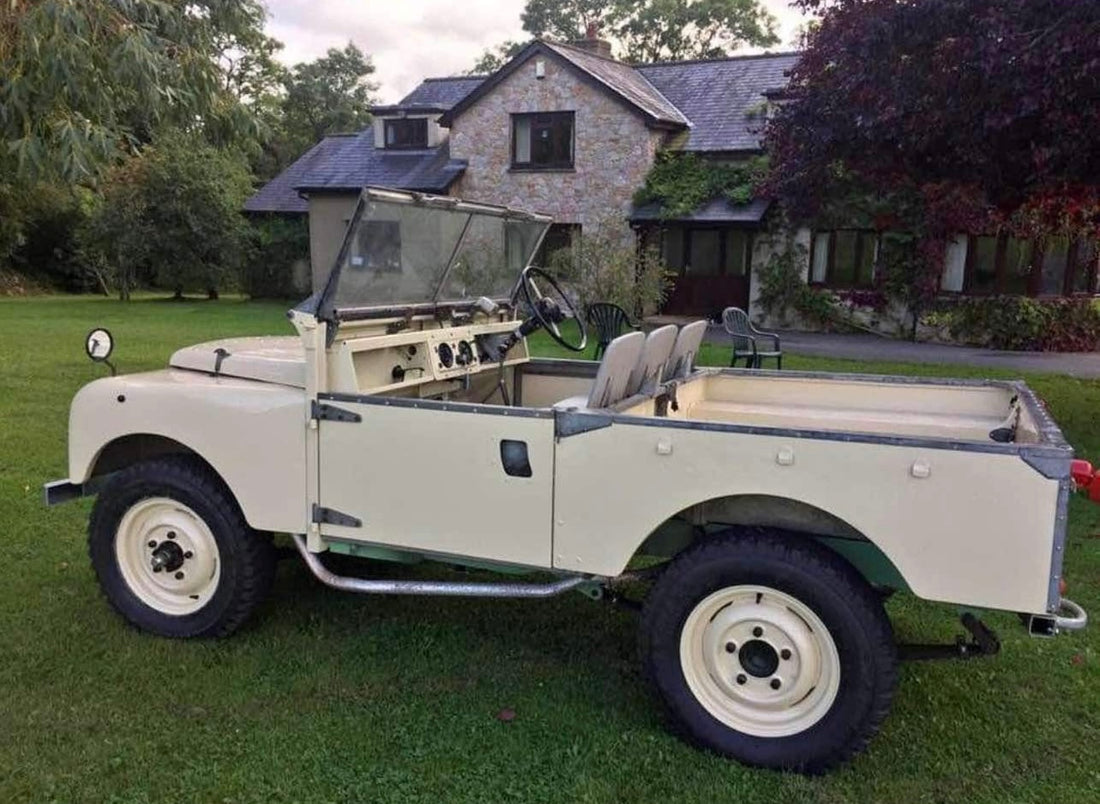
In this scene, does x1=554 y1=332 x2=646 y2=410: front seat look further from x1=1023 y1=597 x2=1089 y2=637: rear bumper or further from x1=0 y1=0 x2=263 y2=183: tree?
x1=0 y1=0 x2=263 y2=183: tree

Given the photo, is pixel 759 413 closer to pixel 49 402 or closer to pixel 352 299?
pixel 352 299

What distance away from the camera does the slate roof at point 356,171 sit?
77.1 feet

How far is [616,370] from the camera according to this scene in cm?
356

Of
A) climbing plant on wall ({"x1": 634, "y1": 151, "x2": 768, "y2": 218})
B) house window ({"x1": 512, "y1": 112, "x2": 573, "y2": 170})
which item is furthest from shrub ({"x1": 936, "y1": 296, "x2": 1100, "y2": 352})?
house window ({"x1": 512, "y1": 112, "x2": 573, "y2": 170})

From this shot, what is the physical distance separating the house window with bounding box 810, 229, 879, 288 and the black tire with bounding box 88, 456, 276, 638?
1781 centimetres

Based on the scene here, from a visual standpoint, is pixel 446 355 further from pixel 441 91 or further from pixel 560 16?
pixel 560 16

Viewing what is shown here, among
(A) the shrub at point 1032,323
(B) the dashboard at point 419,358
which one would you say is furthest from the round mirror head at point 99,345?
(A) the shrub at point 1032,323

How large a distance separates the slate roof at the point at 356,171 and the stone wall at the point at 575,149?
0.84 meters

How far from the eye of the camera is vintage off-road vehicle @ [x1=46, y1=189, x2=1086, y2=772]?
2904 mm

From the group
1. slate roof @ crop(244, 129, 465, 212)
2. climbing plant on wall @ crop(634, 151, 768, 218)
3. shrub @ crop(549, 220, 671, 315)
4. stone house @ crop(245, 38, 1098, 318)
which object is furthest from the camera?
slate roof @ crop(244, 129, 465, 212)

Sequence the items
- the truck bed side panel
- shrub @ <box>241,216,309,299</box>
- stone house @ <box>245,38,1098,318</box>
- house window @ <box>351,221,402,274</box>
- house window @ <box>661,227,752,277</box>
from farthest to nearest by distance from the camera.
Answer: shrub @ <box>241,216,309,299</box>
house window @ <box>661,227,752,277</box>
stone house @ <box>245,38,1098,318</box>
house window @ <box>351,221,402,274</box>
the truck bed side panel

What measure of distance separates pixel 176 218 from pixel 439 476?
85.3 feet

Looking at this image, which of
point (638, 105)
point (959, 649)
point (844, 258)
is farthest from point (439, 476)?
point (638, 105)

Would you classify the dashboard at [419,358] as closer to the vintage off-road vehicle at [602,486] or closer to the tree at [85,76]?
the vintage off-road vehicle at [602,486]
